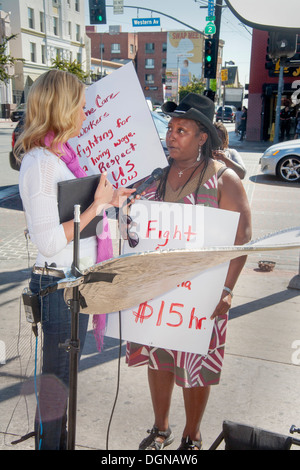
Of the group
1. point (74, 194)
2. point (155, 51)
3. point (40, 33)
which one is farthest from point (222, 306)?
point (155, 51)

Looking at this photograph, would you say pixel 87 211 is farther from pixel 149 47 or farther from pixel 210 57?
pixel 149 47

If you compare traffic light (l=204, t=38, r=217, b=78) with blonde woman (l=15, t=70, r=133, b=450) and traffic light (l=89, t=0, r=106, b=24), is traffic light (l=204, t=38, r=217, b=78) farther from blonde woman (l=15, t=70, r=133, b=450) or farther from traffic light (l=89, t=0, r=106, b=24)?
blonde woman (l=15, t=70, r=133, b=450)

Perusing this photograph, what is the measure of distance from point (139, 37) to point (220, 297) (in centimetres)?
9027

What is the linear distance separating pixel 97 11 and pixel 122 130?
61.0 ft

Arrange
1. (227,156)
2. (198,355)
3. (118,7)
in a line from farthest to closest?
(118,7) → (227,156) → (198,355)

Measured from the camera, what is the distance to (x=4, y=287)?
4988 millimetres

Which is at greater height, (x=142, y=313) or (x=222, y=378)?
(x=142, y=313)

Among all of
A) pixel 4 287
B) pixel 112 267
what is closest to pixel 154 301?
pixel 112 267

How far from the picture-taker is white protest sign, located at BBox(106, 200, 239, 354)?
225 cm

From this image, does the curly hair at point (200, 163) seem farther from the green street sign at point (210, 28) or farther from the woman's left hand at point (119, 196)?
the green street sign at point (210, 28)

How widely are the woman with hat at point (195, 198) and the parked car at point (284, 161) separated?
1033 cm

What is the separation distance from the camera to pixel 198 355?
2412mm
